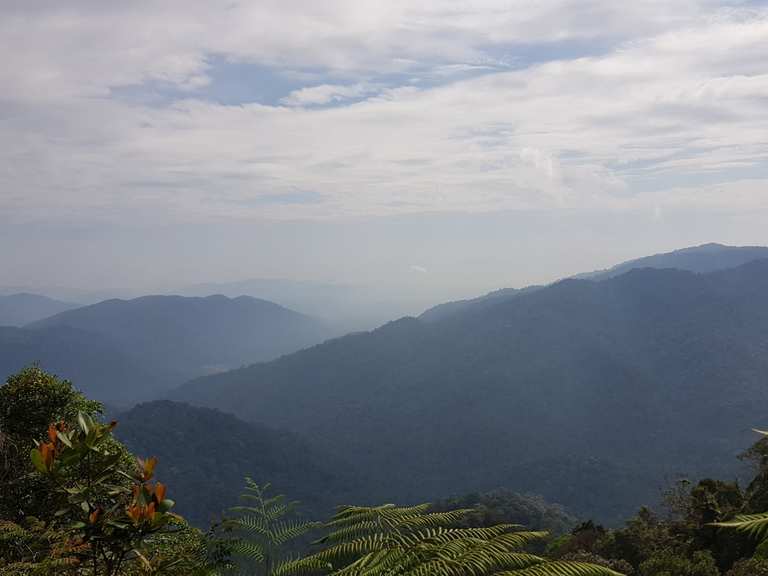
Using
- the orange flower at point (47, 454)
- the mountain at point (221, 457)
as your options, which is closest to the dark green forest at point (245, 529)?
the orange flower at point (47, 454)

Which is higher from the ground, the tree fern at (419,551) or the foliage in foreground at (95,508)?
the foliage in foreground at (95,508)

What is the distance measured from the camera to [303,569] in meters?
5.47

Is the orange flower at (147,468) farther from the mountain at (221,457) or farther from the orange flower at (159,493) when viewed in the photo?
the mountain at (221,457)

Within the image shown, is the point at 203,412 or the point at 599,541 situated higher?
the point at 599,541

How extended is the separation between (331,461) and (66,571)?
172 meters

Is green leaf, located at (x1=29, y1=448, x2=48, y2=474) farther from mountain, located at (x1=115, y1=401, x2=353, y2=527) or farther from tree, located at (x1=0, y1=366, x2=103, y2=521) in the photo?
mountain, located at (x1=115, y1=401, x2=353, y2=527)

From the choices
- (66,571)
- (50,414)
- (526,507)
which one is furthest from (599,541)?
(526,507)

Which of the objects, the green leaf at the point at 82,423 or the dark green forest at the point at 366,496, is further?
the dark green forest at the point at 366,496

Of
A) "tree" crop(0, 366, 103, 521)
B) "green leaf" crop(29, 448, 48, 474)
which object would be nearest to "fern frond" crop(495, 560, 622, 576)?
"green leaf" crop(29, 448, 48, 474)

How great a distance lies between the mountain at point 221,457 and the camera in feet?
449

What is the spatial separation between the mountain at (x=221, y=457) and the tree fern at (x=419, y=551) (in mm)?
132708

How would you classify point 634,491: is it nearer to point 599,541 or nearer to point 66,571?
point 599,541

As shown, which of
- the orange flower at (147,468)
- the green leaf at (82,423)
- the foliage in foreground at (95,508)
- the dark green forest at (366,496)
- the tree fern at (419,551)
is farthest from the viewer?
the tree fern at (419,551)

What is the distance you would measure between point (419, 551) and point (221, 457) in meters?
162
